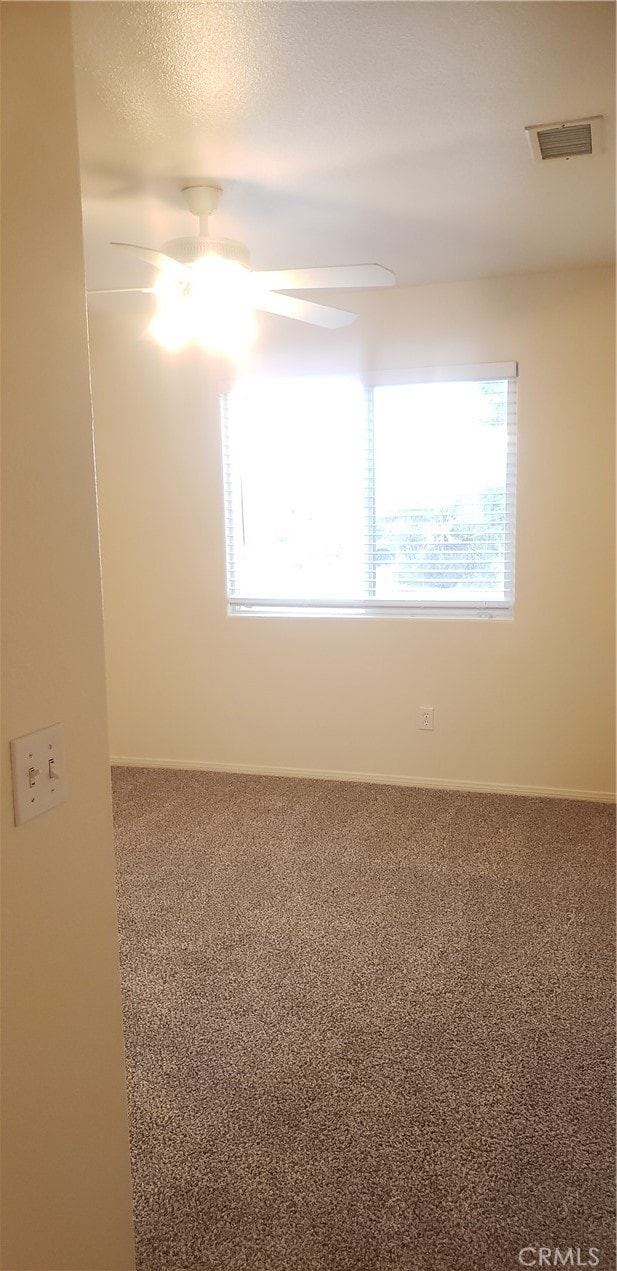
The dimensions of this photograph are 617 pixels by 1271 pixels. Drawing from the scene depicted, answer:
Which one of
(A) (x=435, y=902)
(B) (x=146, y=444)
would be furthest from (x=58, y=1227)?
(B) (x=146, y=444)

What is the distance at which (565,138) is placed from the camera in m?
2.26

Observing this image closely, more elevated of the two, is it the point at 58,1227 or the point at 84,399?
the point at 84,399

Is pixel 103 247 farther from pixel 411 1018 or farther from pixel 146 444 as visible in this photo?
pixel 411 1018

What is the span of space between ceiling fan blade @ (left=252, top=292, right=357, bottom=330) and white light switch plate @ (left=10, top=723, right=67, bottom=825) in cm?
192

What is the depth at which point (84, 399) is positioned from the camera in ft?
4.05

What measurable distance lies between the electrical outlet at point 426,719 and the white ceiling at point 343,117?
2172mm

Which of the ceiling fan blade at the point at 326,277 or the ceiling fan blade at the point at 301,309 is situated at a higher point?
the ceiling fan blade at the point at 326,277

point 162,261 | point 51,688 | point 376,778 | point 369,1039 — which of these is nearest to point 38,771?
point 51,688

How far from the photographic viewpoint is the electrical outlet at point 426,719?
421 cm

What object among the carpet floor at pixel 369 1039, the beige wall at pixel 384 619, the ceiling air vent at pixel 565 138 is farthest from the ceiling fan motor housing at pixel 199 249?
the carpet floor at pixel 369 1039

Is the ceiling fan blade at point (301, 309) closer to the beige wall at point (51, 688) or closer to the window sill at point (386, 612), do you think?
the beige wall at point (51, 688)

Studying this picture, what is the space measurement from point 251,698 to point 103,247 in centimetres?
232

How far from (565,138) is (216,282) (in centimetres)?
105

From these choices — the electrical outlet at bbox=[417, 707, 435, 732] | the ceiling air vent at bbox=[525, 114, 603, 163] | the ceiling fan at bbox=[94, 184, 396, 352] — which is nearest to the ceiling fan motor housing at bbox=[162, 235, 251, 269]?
the ceiling fan at bbox=[94, 184, 396, 352]
